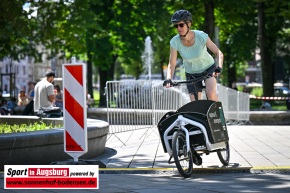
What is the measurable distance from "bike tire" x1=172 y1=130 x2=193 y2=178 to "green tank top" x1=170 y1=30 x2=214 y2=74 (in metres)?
1.20

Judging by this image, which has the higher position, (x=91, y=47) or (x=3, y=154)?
(x=91, y=47)

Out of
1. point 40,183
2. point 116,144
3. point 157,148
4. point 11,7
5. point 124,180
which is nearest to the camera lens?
point 40,183

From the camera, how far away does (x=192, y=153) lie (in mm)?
8422

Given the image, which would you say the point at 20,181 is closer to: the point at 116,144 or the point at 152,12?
the point at 116,144

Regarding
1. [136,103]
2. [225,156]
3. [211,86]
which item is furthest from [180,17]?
[136,103]

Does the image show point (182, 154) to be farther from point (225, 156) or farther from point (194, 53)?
point (194, 53)

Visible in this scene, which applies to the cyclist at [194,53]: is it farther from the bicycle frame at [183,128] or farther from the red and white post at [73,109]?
the red and white post at [73,109]

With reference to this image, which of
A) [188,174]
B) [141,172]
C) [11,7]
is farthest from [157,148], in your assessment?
[11,7]

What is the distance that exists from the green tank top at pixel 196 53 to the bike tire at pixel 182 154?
1201 mm

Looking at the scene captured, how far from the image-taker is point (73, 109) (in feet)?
27.5

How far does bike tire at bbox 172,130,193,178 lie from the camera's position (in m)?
7.88

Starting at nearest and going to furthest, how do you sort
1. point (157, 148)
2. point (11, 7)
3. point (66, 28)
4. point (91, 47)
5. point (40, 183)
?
point (40, 183) < point (157, 148) < point (11, 7) < point (66, 28) < point (91, 47)

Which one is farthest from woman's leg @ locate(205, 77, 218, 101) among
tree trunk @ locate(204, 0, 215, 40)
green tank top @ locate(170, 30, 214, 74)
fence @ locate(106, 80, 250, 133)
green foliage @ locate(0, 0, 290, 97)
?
tree trunk @ locate(204, 0, 215, 40)

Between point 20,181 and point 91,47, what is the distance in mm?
34224
